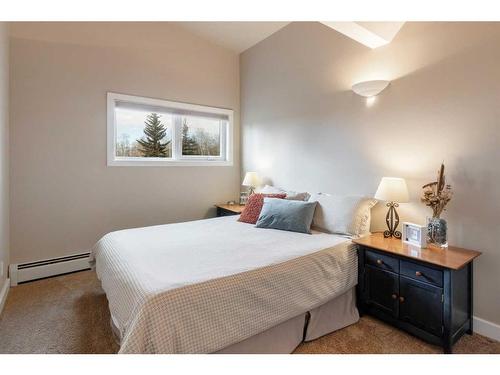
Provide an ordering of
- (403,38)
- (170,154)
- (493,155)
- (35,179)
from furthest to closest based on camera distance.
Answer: (170,154) → (35,179) → (403,38) → (493,155)

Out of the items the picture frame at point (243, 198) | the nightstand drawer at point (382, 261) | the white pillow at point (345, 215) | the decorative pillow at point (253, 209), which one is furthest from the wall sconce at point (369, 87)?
the picture frame at point (243, 198)

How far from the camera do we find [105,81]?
3.24 meters

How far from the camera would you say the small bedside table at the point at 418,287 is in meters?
1.75

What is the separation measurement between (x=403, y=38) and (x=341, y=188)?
148 cm

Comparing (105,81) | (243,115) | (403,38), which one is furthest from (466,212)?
(105,81)

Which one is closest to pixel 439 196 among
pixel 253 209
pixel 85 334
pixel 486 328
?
pixel 486 328

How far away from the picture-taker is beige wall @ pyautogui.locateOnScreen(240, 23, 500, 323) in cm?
197

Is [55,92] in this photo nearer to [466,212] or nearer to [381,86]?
[381,86]

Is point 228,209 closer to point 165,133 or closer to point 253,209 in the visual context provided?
point 253,209

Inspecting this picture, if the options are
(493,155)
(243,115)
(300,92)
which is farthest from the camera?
(243,115)

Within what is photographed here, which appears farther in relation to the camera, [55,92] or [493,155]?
[55,92]

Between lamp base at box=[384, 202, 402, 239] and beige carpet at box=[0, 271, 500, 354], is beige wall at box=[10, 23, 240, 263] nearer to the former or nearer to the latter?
beige carpet at box=[0, 271, 500, 354]

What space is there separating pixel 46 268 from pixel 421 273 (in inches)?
143

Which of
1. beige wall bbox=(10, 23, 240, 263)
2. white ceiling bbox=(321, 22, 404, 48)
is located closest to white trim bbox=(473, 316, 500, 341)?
white ceiling bbox=(321, 22, 404, 48)
